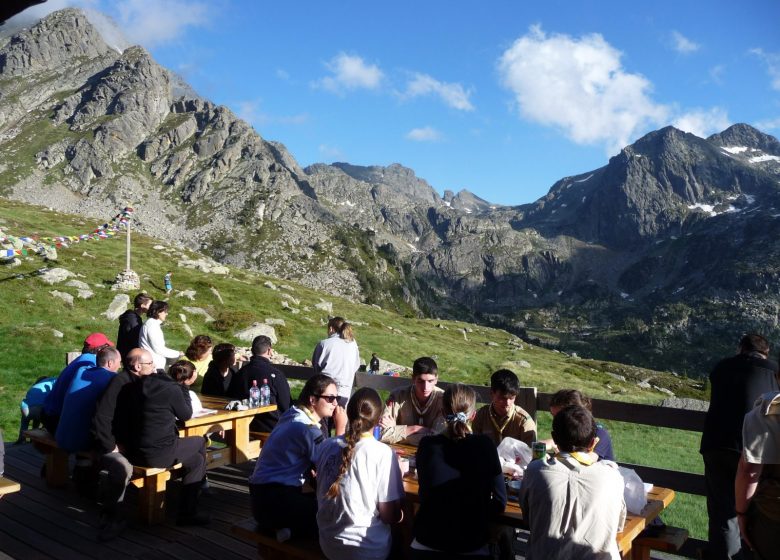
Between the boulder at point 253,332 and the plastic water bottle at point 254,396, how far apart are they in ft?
75.9

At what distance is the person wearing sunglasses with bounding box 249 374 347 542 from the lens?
532 cm

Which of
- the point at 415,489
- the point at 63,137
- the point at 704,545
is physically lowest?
the point at 704,545

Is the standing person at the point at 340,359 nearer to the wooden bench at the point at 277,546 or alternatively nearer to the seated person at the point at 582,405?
the wooden bench at the point at 277,546

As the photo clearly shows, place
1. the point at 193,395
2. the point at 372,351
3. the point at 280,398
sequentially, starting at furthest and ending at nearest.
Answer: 1. the point at 372,351
2. the point at 280,398
3. the point at 193,395

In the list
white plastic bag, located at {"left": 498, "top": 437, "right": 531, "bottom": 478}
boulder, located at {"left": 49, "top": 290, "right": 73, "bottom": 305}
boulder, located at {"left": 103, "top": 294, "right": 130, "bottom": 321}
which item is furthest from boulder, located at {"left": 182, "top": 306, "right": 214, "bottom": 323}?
white plastic bag, located at {"left": 498, "top": 437, "right": 531, "bottom": 478}

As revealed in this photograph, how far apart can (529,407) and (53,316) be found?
2689 centimetres

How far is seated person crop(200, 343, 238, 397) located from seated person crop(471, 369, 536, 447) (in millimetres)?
5440

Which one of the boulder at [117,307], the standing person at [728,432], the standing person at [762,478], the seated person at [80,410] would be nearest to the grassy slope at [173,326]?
the boulder at [117,307]

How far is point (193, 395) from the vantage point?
8492 millimetres

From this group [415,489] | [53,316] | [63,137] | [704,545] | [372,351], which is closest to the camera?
[415,489]

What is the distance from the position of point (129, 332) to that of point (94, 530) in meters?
5.73

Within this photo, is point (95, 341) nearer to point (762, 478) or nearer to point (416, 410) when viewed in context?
point (416, 410)

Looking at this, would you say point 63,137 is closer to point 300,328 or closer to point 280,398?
point 300,328

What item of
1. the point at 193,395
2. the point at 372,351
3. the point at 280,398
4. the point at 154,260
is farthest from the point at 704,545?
the point at 154,260
